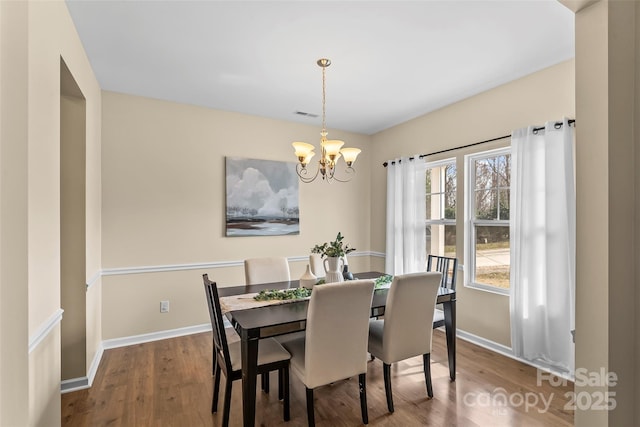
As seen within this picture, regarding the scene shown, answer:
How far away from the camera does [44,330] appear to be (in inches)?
63.7

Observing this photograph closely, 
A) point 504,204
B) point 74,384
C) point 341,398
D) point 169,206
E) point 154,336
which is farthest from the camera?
point 169,206

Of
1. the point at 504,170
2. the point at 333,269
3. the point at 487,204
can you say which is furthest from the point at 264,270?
the point at 504,170

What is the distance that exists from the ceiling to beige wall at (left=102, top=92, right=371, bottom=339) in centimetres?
35

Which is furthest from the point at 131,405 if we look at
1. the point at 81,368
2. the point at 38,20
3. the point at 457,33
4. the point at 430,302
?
the point at 457,33

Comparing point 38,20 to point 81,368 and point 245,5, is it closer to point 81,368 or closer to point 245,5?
point 245,5

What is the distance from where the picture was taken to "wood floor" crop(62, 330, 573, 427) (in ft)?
7.09

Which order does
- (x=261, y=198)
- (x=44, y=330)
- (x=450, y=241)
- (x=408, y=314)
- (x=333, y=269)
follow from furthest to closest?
(x=261, y=198) < (x=450, y=241) < (x=333, y=269) < (x=408, y=314) < (x=44, y=330)

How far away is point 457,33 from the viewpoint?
2311mm

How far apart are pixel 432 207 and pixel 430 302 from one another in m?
2.05

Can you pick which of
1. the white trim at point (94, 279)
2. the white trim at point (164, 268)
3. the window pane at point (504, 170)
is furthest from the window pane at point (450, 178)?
the white trim at point (94, 279)

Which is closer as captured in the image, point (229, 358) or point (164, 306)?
point (229, 358)

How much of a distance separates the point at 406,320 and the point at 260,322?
1.03 metres
